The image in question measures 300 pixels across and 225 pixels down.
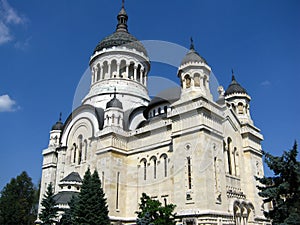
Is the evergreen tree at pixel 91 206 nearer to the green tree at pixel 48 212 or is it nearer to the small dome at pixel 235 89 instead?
the green tree at pixel 48 212

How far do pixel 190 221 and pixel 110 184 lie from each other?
7611 millimetres

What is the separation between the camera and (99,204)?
20.5 meters

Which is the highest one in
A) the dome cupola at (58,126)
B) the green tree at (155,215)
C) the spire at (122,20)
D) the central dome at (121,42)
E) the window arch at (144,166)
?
the spire at (122,20)

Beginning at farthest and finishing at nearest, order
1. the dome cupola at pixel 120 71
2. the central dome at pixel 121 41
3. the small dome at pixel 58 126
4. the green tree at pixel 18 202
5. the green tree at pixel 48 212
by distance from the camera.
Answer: the green tree at pixel 18 202 → the central dome at pixel 121 41 → the small dome at pixel 58 126 → the dome cupola at pixel 120 71 → the green tree at pixel 48 212

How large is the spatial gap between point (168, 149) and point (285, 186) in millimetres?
9911

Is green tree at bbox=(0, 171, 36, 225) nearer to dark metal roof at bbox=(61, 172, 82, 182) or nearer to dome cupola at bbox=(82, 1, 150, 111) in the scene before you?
dark metal roof at bbox=(61, 172, 82, 182)

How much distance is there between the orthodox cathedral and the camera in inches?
836

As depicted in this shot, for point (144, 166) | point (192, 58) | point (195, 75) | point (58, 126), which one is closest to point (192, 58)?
point (192, 58)

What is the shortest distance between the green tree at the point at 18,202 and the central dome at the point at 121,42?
21.8 m

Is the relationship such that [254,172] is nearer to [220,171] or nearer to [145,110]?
[220,171]

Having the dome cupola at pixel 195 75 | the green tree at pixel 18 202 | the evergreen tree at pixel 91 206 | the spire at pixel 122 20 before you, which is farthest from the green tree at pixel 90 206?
the spire at pixel 122 20

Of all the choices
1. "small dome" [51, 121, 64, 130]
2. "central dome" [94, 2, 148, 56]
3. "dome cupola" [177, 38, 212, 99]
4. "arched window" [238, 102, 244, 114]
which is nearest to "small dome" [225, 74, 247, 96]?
"arched window" [238, 102, 244, 114]

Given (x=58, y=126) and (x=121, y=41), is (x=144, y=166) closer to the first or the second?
(x=58, y=126)

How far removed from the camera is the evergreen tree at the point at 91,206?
19.8 meters
